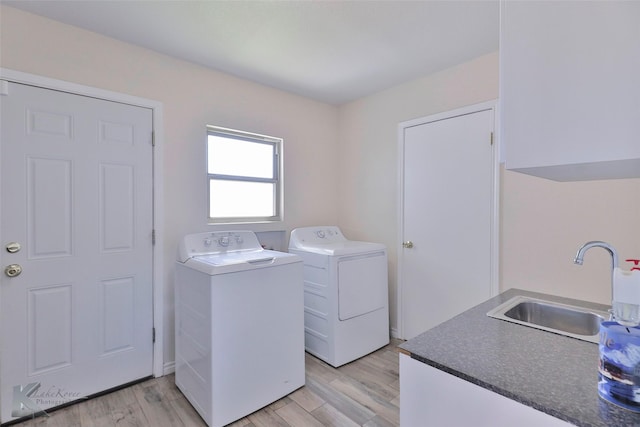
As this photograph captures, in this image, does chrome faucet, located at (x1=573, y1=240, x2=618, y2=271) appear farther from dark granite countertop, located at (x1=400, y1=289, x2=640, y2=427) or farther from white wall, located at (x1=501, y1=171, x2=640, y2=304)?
white wall, located at (x1=501, y1=171, x2=640, y2=304)

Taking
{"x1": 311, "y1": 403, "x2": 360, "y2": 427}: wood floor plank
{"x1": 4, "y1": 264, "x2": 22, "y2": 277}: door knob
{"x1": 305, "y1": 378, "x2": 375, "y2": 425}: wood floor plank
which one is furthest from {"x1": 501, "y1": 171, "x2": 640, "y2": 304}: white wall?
{"x1": 4, "y1": 264, "x2": 22, "y2": 277}: door knob

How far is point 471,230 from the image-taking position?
2430 millimetres

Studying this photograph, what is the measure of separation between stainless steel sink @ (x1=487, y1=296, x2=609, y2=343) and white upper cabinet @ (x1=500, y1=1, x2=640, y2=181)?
0.87 metres

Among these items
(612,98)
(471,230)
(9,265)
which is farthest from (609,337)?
(9,265)

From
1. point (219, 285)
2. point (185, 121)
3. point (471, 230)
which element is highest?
point (185, 121)

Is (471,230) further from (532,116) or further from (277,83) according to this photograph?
(277,83)

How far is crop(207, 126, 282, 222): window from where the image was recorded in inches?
105

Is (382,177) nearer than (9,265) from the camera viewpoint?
No

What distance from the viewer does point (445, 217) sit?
8.47ft

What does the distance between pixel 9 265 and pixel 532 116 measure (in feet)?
8.67

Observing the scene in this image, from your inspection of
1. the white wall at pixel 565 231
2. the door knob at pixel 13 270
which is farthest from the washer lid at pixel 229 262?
the white wall at pixel 565 231

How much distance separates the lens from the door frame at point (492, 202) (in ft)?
7.47

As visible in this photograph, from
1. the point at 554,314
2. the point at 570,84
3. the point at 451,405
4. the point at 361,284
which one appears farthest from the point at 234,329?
the point at 570,84

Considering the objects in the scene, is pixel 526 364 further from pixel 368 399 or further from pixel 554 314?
pixel 368 399
